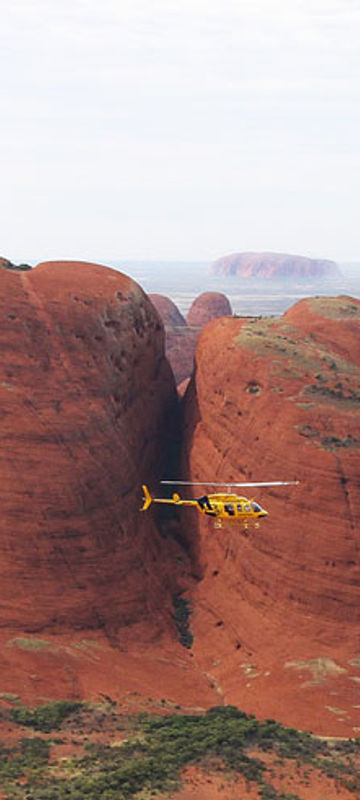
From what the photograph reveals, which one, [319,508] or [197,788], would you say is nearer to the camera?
[197,788]

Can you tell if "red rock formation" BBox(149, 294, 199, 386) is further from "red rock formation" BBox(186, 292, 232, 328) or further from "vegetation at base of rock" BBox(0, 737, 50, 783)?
"vegetation at base of rock" BBox(0, 737, 50, 783)

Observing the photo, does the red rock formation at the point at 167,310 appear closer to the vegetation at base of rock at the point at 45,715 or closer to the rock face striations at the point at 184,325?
the rock face striations at the point at 184,325

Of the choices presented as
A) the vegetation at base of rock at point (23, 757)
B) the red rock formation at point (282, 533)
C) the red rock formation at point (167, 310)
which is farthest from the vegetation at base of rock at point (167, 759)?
the red rock formation at point (167, 310)

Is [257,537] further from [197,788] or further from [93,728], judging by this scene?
[197,788]

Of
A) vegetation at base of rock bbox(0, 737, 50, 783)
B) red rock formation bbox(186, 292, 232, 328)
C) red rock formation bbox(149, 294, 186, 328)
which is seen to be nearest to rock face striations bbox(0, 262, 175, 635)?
vegetation at base of rock bbox(0, 737, 50, 783)

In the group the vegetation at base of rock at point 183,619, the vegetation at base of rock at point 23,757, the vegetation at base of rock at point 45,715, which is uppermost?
the vegetation at base of rock at point 23,757

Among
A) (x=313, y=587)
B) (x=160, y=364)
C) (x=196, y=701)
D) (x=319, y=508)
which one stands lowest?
(x=196, y=701)

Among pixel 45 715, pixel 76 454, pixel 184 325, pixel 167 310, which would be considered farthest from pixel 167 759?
pixel 184 325

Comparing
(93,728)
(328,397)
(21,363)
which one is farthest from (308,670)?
(21,363)
